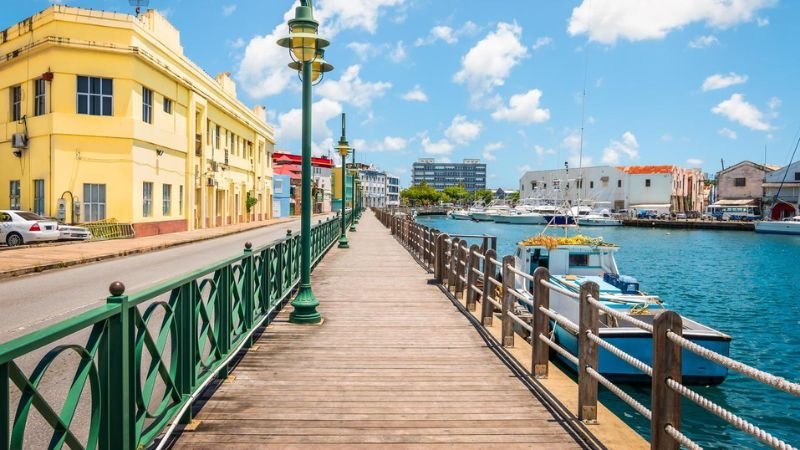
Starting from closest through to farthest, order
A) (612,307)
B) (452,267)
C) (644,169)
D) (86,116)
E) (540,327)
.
Result: 1. (540,327)
2. (612,307)
3. (452,267)
4. (86,116)
5. (644,169)

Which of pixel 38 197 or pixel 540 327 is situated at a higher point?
pixel 38 197

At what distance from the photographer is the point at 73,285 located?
45.6 ft

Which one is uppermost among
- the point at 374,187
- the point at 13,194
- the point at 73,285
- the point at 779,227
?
the point at 374,187

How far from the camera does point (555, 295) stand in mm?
13469

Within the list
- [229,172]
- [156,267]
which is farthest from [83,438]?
[229,172]

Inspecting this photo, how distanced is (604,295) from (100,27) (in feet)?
79.4

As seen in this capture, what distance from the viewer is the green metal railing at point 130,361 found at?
8.97ft

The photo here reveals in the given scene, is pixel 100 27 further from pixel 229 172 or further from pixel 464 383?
pixel 464 383

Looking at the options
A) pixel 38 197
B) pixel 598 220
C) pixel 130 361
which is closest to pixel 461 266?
pixel 130 361

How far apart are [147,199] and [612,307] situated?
953 inches

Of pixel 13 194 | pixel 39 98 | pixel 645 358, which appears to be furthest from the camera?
pixel 13 194

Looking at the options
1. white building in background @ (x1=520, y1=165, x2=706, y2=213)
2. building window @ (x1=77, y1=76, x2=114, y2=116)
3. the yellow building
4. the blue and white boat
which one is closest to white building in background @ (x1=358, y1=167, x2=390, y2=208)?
white building in background @ (x1=520, y1=165, x2=706, y2=213)

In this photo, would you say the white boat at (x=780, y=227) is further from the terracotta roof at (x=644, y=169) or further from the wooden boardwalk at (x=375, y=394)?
the wooden boardwalk at (x=375, y=394)

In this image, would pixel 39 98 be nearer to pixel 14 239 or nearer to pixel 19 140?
pixel 19 140
